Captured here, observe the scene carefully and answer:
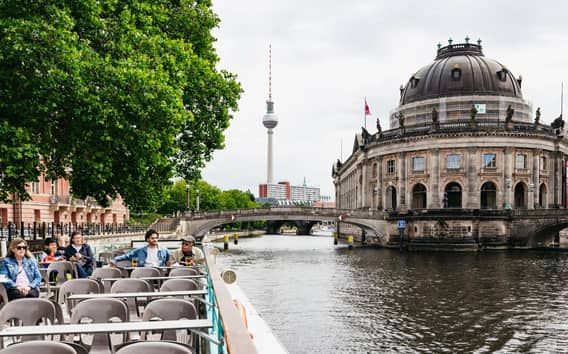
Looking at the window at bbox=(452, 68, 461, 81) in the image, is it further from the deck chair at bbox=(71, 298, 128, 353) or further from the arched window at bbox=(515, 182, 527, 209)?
the deck chair at bbox=(71, 298, 128, 353)

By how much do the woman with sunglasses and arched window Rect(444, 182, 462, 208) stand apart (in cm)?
5734

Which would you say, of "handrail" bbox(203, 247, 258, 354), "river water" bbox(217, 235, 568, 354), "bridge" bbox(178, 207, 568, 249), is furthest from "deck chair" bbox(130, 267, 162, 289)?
"bridge" bbox(178, 207, 568, 249)

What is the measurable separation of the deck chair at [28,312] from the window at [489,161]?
196 feet

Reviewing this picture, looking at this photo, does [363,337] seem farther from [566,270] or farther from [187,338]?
[566,270]

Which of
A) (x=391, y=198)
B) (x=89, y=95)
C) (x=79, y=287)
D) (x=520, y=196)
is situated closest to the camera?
(x=79, y=287)

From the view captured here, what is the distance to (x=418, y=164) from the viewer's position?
6431cm

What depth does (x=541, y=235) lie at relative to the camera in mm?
59500

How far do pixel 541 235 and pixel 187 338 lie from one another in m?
58.4

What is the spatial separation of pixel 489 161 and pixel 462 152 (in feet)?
9.69

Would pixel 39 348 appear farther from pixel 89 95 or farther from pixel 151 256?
pixel 89 95

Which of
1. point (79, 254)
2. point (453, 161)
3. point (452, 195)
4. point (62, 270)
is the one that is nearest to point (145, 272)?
point (62, 270)

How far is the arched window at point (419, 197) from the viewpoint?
2622 inches

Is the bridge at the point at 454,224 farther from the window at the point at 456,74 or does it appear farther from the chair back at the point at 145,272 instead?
the chair back at the point at 145,272

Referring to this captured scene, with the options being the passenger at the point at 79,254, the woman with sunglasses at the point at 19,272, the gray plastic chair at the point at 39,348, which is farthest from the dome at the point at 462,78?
the gray plastic chair at the point at 39,348
